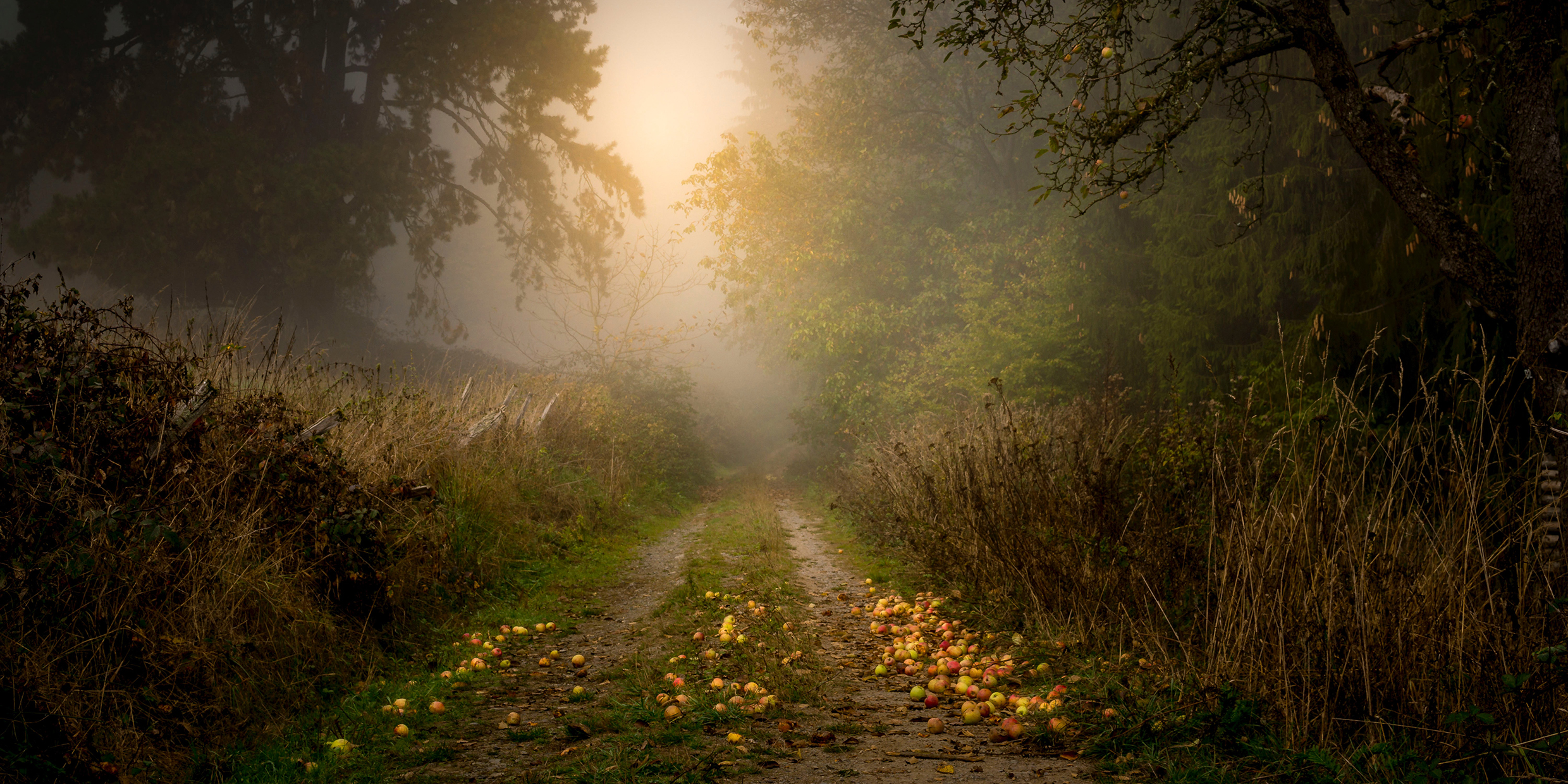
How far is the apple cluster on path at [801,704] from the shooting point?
3086mm

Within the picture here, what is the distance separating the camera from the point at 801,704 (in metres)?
4.00

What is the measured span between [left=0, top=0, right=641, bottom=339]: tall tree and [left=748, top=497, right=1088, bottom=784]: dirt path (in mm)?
19375

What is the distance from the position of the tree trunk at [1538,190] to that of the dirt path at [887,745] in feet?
11.5

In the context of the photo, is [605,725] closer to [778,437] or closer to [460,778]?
[460,778]

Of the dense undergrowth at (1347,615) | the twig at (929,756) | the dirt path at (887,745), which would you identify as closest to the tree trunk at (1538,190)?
the dense undergrowth at (1347,615)

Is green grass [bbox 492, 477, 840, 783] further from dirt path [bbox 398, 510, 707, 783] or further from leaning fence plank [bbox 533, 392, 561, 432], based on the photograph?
leaning fence plank [bbox 533, 392, 561, 432]

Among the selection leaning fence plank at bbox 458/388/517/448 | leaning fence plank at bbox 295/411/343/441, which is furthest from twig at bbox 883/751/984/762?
leaning fence plank at bbox 458/388/517/448

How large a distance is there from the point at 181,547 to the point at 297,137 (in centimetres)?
2130

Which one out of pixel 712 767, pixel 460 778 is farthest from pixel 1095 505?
pixel 460 778

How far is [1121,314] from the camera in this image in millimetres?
13125

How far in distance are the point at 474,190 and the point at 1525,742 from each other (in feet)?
85.2

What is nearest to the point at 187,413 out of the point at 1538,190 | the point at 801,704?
the point at 801,704

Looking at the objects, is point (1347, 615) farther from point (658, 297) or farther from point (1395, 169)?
point (658, 297)

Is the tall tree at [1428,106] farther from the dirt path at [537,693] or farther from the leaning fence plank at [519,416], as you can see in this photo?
the leaning fence plank at [519,416]
